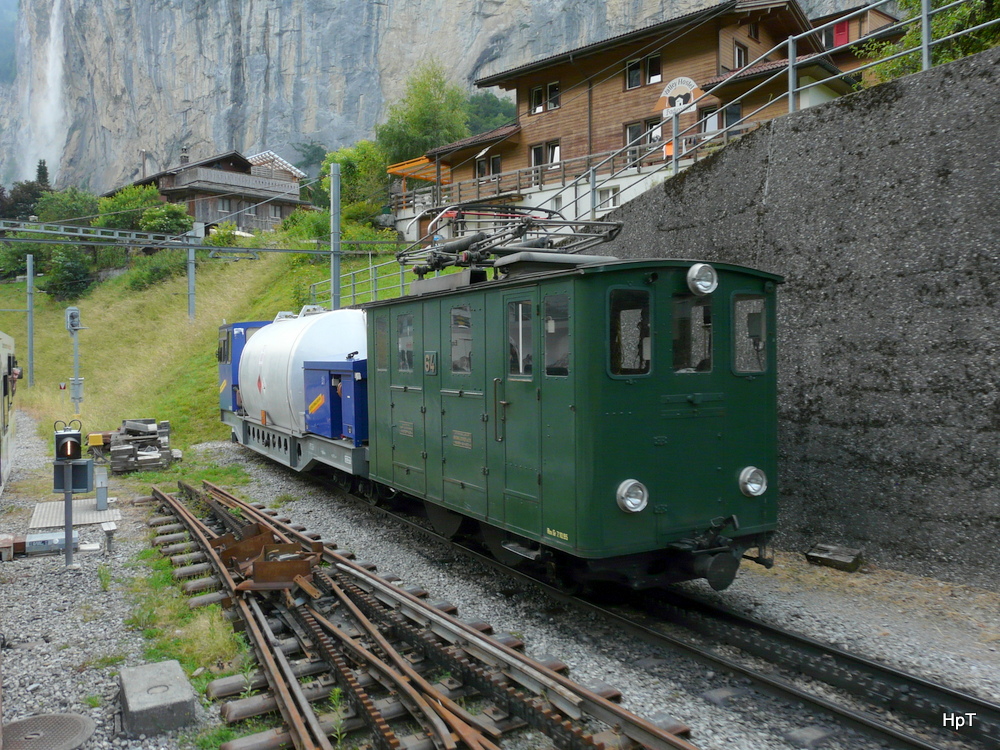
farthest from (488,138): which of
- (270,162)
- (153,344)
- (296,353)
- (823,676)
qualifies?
(270,162)

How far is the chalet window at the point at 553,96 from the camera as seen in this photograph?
3281 centimetres

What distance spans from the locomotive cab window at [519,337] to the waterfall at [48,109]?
336 ft

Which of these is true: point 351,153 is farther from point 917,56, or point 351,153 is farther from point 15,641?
point 15,641

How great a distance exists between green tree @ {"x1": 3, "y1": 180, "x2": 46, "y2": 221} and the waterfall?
27068 millimetres

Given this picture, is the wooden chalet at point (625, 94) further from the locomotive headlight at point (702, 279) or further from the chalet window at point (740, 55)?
the locomotive headlight at point (702, 279)

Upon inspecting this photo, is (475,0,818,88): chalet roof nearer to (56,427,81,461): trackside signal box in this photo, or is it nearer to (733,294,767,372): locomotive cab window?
(733,294,767,372): locomotive cab window

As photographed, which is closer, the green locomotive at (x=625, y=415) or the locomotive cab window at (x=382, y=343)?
the green locomotive at (x=625, y=415)

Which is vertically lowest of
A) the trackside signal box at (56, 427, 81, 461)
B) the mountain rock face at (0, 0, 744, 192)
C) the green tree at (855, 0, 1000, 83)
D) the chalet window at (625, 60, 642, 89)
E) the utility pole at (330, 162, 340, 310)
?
the trackside signal box at (56, 427, 81, 461)

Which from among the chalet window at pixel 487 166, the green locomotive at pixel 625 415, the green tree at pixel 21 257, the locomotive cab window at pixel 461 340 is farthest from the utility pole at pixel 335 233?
the green tree at pixel 21 257

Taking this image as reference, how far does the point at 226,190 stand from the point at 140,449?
41704 mm

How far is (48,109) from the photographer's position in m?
95.5

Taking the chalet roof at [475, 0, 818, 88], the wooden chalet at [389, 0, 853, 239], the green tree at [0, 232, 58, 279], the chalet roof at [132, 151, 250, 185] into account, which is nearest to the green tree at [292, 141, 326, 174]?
the chalet roof at [132, 151, 250, 185]

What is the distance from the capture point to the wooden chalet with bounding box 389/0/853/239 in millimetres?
26938

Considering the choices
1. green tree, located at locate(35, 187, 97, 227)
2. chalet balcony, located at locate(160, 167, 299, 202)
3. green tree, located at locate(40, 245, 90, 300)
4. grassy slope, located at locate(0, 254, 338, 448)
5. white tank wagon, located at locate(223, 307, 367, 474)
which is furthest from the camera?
green tree, located at locate(35, 187, 97, 227)
